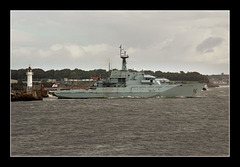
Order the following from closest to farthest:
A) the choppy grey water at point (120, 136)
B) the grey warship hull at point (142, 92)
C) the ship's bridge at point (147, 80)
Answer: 1. the choppy grey water at point (120, 136)
2. the grey warship hull at point (142, 92)
3. the ship's bridge at point (147, 80)

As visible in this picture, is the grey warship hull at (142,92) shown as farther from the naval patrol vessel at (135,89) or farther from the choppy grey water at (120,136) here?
the choppy grey water at (120,136)

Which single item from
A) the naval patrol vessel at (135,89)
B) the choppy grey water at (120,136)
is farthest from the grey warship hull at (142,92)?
the choppy grey water at (120,136)

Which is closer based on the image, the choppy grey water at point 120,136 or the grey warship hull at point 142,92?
the choppy grey water at point 120,136

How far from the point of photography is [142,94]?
39.5 m

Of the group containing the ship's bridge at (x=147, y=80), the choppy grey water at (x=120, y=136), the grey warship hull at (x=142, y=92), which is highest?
the ship's bridge at (x=147, y=80)

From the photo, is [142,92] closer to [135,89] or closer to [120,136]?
[135,89]

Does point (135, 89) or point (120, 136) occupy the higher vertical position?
point (135, 89)

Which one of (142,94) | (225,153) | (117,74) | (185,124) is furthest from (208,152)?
(117,74)

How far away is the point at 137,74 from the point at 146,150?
29.4 metres

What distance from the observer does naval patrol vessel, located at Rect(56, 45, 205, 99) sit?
39344 millimetres

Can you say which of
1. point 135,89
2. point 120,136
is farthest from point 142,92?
point 120,136

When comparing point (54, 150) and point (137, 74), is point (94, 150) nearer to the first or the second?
point (54, 150)

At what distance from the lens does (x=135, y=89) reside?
130 feet

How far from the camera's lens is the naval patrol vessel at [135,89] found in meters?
39.3
